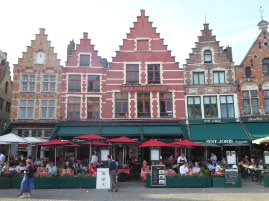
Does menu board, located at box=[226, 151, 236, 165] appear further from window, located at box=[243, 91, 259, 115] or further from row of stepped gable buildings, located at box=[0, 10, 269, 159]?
window, located at box=[243, 91, 259, 115]

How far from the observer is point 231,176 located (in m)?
12.7

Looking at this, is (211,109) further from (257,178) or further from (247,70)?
(257,178)

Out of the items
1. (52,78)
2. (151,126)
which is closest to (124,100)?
(151,126)

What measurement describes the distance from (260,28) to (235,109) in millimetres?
7530

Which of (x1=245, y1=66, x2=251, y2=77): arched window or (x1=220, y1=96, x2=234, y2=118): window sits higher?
(x1=245, y1=66, x2=251, y2=77): arched window

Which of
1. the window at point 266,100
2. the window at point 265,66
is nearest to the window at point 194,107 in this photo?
the window at point 266,100

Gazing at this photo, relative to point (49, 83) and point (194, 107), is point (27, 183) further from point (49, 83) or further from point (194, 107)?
point (194, 107)

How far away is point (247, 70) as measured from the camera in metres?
22.3

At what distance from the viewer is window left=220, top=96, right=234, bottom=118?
21688 millimetres

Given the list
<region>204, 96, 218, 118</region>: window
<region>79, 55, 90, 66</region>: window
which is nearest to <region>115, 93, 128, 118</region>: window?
<region>79, 55, 90, 66</region>: window

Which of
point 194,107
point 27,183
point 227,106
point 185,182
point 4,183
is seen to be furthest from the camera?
point 194,107

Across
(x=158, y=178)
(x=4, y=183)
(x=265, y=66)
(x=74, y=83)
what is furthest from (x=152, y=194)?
(x=265, y=66)

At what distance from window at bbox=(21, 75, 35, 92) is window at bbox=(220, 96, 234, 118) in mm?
16190

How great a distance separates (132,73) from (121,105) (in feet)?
9.99
